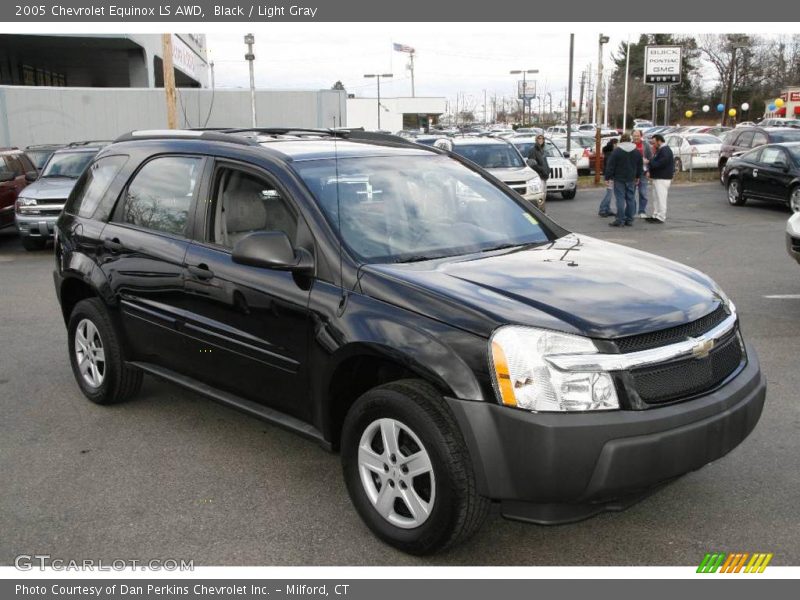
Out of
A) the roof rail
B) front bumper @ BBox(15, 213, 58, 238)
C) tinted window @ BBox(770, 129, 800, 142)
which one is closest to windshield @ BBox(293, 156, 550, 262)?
the roof rail

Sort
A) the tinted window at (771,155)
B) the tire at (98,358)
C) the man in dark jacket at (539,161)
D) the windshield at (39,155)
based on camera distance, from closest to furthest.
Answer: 1. the tire at (98,358)
2. the tinted window at (771,155)
3. the man in dark jacket at (539,161)
4. the windshield at (39,155)

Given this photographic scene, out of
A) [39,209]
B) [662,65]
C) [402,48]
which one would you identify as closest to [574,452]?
[39,209]

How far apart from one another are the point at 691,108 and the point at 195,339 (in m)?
93.7

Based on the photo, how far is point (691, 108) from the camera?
8956 cm

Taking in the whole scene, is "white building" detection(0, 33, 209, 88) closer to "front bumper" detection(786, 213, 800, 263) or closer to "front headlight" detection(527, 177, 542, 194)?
"front headlight" detection(527, 177, 542, 194)

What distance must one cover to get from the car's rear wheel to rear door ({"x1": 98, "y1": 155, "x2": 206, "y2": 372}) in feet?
49.3

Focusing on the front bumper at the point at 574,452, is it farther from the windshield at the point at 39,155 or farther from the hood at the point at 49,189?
the windshield at the point at 39,155

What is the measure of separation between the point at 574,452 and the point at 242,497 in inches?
74.4

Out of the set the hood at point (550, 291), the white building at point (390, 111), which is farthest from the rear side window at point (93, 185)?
the white building at point (390, 111)

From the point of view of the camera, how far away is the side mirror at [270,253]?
382 centimetres

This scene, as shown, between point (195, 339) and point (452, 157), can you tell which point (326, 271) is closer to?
point (195, 339)

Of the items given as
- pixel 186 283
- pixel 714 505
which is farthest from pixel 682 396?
pixel 186 283

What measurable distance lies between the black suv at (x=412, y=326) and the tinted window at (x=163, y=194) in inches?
0.6

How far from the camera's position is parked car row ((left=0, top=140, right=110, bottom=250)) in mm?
13422
